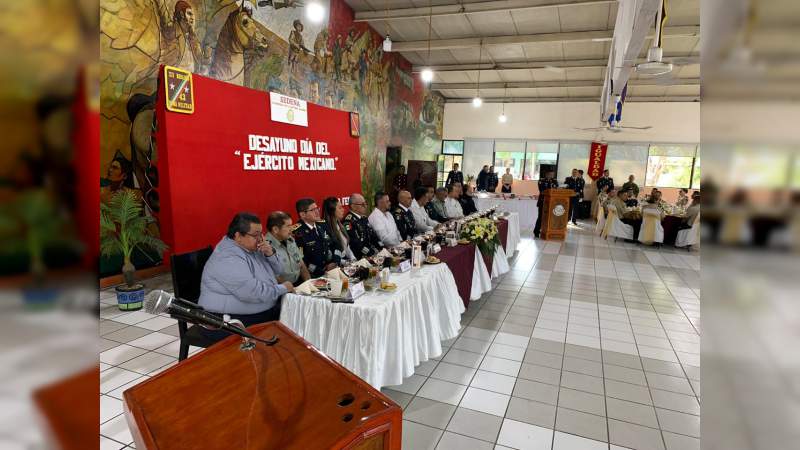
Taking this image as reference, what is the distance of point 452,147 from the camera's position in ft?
50.7

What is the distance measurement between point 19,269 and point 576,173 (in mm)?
13082

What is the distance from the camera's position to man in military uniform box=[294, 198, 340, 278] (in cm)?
388

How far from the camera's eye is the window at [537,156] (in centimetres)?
1425

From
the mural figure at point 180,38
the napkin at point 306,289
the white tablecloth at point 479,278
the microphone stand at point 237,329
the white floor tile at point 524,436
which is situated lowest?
the white floor tile at point 524,436

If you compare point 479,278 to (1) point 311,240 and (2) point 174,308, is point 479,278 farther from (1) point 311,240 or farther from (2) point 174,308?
(2) point 174,308

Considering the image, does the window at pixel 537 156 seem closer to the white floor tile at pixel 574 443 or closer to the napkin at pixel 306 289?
the white floor tile at pixel 574 443

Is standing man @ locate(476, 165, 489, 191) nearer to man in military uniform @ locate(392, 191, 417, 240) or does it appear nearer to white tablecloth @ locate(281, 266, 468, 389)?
man in military uniform @ locate(392, 191, 417, 240)

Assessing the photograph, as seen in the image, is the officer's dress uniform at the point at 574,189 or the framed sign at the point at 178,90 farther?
the officer's dress uniform at the point at 574,189

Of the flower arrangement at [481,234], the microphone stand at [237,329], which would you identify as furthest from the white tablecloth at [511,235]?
the microphone stand at [237,329]

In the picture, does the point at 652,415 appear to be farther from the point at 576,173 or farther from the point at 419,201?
the point at 576,173

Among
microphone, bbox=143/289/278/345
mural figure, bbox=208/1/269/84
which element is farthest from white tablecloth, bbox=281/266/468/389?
mural figure, bbox=208/1/269/84

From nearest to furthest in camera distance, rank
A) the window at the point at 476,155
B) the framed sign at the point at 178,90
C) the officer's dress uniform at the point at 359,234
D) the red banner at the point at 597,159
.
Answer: the framed sign at the point at 178,90, the officer's dress uniform at the point at 359,234, the red banner at the point at 597,159, the window at the point at 476,155

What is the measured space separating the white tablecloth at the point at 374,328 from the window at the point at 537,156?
475 inches

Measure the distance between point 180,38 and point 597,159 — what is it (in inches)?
478
